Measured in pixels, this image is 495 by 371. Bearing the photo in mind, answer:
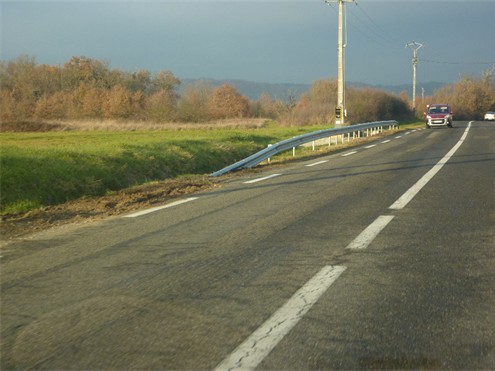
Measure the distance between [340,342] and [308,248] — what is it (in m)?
2.69

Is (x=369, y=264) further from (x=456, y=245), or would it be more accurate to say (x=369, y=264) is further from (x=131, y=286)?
(x=131, y=286)

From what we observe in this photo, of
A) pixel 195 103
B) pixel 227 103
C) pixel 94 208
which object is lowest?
pixel 94 208

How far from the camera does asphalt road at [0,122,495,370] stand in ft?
12.5

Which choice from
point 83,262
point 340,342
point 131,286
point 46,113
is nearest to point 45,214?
point 83,262

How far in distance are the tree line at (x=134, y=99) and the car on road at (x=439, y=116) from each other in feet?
28.3

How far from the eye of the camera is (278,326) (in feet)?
13.9

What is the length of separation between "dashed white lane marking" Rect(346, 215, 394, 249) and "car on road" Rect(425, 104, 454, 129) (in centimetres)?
3967

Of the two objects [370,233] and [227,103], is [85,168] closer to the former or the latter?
[370,233]

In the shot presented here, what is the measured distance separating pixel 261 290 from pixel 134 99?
7241 centimetres

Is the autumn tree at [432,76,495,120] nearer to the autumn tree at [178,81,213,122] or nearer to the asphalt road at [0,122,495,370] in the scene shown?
the autumn tree at [178,81,213,122]

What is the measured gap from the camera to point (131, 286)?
5.30 meters

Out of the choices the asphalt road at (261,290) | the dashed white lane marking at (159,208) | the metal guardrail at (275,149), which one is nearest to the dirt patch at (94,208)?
the dashed white lane marking at (159,208)

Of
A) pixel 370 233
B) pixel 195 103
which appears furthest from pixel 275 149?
pixel 195 103

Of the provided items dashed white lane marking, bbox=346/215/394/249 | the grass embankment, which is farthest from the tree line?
dashed white lane marking, bbox=346/215/394/249
